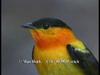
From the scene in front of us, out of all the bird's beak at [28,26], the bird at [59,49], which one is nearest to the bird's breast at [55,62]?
the bird at [59,49]

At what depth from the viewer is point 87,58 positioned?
244cm

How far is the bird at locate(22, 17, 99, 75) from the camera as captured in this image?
2.42 metres

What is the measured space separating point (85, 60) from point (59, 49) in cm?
23

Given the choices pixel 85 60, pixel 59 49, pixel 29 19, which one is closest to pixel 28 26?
pixel 29 19

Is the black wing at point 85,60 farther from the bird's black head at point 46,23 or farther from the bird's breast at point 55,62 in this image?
the bird's black head at point 46,23

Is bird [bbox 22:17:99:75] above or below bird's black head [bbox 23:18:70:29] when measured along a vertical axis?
below

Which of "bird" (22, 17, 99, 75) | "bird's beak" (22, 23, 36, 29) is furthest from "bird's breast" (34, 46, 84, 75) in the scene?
"bird's beak" (22, 23, 36, 29)

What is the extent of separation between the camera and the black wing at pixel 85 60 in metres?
2.42

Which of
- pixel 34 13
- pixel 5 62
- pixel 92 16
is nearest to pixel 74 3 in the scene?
pixel 92 16

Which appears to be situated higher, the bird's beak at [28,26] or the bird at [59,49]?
the bird's beak at [28,26]

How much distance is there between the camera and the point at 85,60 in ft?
7.97

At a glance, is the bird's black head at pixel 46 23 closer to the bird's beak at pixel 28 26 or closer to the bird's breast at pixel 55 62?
the bird's beak at pixel 28 26

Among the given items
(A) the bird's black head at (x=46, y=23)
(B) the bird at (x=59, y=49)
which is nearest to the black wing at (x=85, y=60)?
(B) the bird at (x=59, y=49)

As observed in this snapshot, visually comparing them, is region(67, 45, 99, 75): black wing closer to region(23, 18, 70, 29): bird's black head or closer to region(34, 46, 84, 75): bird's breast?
region(34, 46, 84, 75): bird's breast
